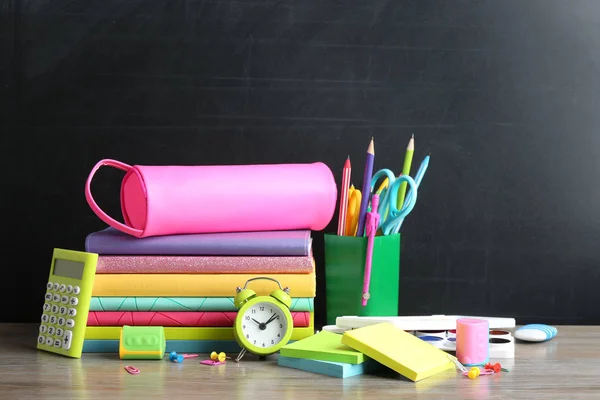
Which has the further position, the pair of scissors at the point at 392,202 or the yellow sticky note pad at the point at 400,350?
the pair of scissors at the point at 392,202

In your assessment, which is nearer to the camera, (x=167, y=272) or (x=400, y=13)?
(x=167, y=272)

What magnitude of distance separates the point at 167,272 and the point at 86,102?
0.39m

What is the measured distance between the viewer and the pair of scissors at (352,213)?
1.30 meters

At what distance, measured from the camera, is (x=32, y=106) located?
4.61 feet

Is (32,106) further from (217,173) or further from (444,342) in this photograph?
(444,342)

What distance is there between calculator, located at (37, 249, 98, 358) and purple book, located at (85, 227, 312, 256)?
1.4 inches

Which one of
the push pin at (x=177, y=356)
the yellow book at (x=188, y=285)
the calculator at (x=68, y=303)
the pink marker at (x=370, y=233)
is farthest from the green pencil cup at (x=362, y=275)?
the calculator at (x=68, y=303)

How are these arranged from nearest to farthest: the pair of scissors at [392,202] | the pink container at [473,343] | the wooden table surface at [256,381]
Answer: the wooden table surface at [256,381], the pink container at [473,343], the pair of scissors at [392,202]

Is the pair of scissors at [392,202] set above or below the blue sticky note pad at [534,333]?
above

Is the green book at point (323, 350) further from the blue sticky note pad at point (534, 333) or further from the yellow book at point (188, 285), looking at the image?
the blue sticky note pad at point (534, 333)

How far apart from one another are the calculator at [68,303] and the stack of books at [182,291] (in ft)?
0.08

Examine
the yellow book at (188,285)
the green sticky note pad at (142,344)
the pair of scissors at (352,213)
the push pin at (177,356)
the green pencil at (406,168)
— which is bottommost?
the push pin at (177,356)

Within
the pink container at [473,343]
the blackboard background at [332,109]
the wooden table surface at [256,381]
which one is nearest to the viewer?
the wooden table surface at [256,381]

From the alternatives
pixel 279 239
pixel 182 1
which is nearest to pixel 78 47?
pixel 182 1
